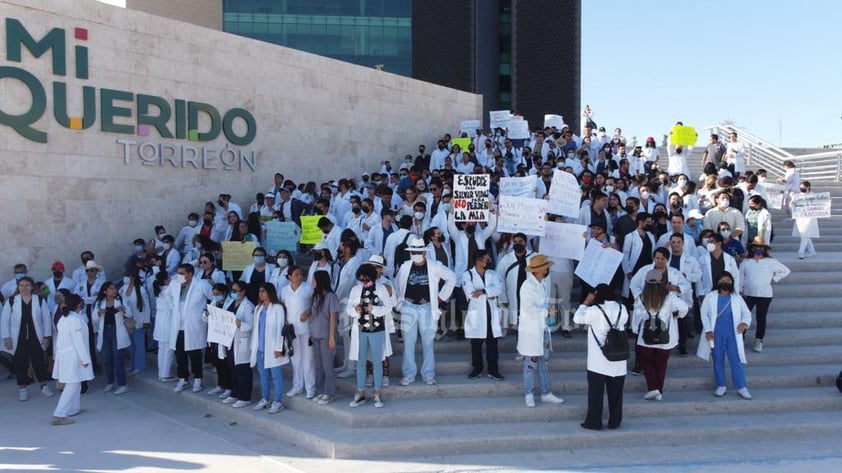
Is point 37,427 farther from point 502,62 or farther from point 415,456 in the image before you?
point 502,62

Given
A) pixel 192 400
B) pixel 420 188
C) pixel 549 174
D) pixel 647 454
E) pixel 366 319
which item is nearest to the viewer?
pixel 647 454

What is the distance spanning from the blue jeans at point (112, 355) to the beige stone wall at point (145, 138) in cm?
298

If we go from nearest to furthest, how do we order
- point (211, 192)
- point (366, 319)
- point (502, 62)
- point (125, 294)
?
point (366, 319)
point (125, 294)
point (211, 192)
point (502, 62)

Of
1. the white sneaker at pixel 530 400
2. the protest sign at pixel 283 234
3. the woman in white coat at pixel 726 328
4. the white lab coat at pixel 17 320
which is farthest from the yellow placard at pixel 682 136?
the white lab coat at pixel 17 320

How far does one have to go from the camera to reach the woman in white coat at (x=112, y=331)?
9.79m

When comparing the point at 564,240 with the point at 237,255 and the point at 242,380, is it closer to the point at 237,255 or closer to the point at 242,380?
the point at 242,380

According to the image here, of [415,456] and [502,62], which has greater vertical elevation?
[502,62]

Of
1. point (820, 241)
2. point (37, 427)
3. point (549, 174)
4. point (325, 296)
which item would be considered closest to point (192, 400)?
point (37, 427)

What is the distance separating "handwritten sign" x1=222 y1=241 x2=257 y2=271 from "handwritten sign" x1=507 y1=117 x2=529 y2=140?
35.4ft

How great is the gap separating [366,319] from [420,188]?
4973mm

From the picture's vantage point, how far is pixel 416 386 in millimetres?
8250

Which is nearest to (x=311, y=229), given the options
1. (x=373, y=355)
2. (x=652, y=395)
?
(x=373, y=355)

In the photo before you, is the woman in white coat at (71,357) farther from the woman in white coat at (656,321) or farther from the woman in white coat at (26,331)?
the woman in white coat at (656,321)

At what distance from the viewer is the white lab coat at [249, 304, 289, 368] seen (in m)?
8.08
